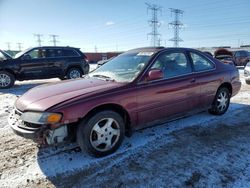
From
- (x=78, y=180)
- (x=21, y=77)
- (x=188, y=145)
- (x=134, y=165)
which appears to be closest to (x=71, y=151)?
(x=78, y=180)

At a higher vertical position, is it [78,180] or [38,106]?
[38,106]

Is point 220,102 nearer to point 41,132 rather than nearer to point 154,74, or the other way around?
point 154,74

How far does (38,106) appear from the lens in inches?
124

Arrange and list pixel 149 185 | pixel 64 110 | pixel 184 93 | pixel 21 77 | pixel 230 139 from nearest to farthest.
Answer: pixel 149 185, pixel 64 110, pixel 230 139, pixel 184 93, pixel 21 77

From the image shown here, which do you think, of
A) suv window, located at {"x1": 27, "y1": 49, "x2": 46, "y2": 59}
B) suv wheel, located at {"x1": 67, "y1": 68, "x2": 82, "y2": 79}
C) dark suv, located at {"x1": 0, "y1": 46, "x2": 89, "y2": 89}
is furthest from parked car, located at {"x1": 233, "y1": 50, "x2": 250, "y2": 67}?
suv window, located at {"x1": 27, "y1": 49, "x2": 46, "y2": 59}

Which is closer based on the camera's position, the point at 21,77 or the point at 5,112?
the point at 5,112

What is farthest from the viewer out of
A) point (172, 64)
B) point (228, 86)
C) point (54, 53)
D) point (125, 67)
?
point (54, 53)

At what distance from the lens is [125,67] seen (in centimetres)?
428

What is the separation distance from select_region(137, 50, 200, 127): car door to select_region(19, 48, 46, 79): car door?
23.8 ft

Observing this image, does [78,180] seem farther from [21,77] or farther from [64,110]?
[21,77]

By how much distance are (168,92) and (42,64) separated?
24.8 ft

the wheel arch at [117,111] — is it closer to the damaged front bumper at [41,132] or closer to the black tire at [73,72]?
the damaged front bumper at [41,132]

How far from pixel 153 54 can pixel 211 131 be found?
1.78 metres

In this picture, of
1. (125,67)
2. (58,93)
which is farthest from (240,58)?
(58,93)
